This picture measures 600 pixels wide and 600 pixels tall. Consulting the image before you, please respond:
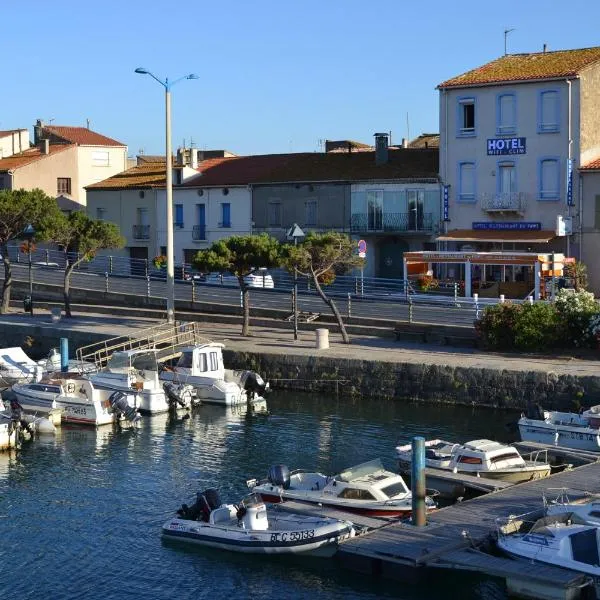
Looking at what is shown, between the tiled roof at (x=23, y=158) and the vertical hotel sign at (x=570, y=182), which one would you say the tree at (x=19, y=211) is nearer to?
the tiled roof at (x=23, y=158)

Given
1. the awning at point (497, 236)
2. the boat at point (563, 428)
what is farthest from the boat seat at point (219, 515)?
the awning at point (497, 236)

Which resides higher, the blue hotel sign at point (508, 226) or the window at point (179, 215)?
the window at point (179, 215)

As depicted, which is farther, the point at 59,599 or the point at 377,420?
the point at 377,420

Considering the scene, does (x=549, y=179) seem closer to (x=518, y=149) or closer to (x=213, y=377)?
(x=518, y=149)

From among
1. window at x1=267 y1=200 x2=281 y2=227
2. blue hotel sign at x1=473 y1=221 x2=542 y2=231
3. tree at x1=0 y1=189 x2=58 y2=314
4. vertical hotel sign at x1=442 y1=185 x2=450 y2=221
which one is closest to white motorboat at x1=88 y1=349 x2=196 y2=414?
tree at x1=0 y1=189 x2=58 y2=314

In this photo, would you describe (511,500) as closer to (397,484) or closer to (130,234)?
(397,484)

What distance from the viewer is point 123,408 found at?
129ft

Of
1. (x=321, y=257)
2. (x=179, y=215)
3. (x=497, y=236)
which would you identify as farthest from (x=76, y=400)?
(x=179, y=215)

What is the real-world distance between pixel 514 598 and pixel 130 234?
2069 inches

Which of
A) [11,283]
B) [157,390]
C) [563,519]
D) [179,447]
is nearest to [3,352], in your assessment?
[157,390]

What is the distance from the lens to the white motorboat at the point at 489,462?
1216 inches

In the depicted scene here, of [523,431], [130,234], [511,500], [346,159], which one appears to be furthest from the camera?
[130,234]

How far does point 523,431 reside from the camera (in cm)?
3562

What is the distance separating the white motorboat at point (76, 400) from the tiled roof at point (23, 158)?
40.1 m
